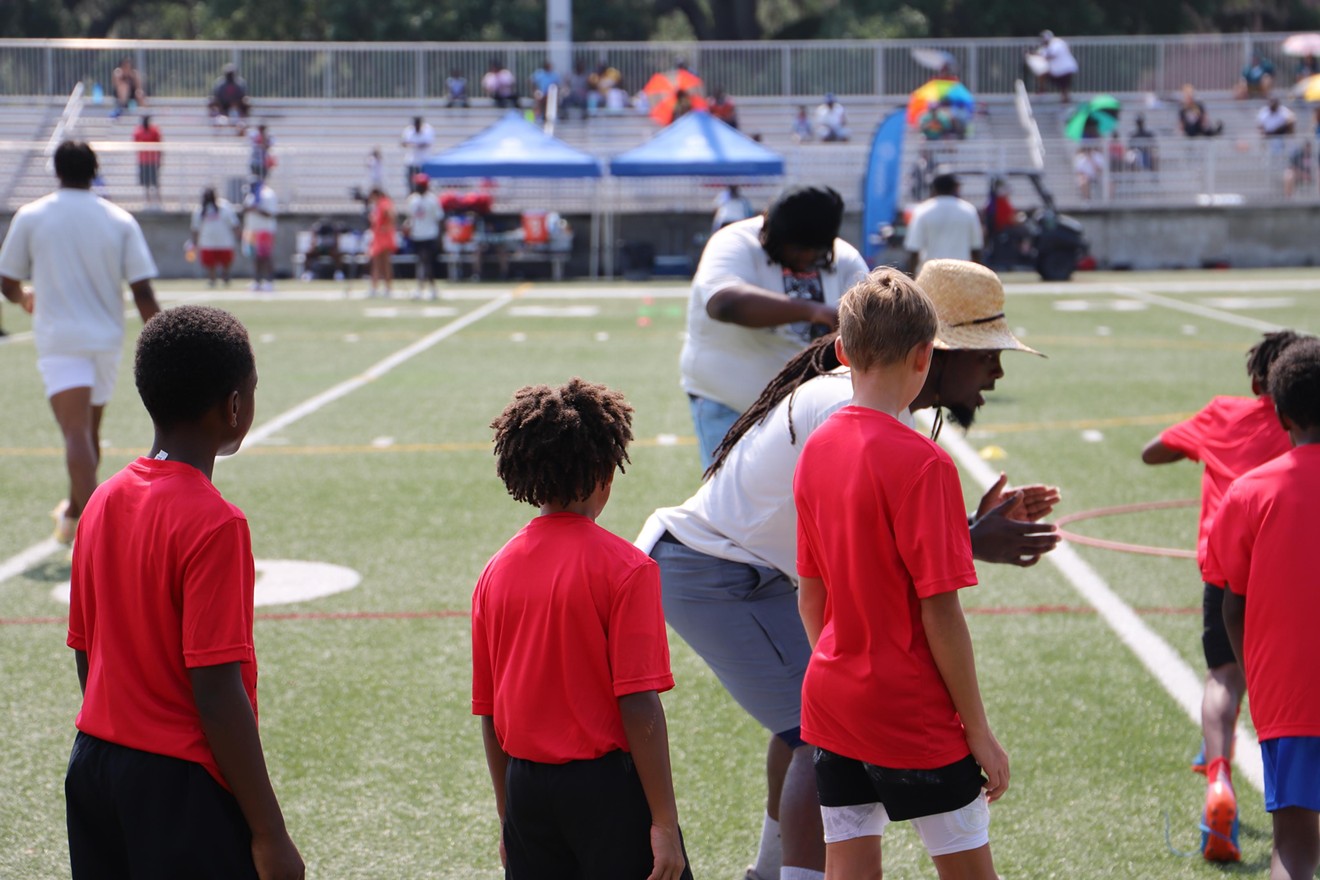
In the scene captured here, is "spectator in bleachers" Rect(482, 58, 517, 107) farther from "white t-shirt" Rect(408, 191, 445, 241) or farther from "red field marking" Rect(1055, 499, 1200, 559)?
"red field marking" Rect(1055, 499, 1200, 559)

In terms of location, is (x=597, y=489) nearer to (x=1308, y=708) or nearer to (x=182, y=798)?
(x=182, y=798)

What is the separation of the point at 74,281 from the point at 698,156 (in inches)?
838

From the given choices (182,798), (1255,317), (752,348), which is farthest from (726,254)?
(1255,317)

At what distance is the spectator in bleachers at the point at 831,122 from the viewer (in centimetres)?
3694

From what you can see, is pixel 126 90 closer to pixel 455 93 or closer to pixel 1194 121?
pixel 455 93

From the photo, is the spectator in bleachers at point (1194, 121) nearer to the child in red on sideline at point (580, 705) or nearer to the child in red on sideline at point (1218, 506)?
the child in red on sideline at point (1218, 506)

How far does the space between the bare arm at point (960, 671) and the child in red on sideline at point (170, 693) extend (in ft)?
4.26

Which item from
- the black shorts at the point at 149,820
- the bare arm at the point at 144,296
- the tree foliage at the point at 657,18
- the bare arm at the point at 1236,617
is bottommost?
the black shorts at the point at 149,820

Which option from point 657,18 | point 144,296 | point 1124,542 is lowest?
point 1124,542

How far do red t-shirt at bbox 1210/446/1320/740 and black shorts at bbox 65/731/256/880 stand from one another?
2.31m

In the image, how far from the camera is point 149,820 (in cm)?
281

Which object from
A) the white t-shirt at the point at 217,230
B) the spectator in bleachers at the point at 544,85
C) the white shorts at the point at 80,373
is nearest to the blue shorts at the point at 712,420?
the white shorts at the point at 80,373

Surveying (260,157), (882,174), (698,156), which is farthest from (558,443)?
(260,157)

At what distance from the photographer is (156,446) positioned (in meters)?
2.96
